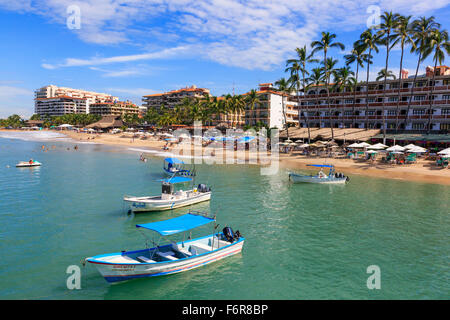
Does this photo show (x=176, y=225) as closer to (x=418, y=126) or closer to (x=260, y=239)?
(x=260, y=239)

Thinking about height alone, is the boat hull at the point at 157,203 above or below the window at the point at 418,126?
below

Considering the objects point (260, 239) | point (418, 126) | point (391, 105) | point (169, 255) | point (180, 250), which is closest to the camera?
point (169, 255)

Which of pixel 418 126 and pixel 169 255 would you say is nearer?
pixel 169 255

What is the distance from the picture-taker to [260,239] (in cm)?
2384

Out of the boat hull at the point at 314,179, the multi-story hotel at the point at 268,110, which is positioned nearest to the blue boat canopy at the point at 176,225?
the boat hull at the point at 314,179

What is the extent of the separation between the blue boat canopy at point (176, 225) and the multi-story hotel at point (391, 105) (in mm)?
57490

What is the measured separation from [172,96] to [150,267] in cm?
16793

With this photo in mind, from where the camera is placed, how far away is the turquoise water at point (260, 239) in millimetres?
16875

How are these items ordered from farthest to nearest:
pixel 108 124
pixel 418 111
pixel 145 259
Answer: pixel 108 124, pixel 418 111, pixel 145 259

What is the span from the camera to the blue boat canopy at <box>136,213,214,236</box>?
63.1 ft

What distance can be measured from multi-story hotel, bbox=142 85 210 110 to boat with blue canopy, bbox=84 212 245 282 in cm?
14245

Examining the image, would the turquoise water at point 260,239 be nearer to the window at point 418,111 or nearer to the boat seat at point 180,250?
the boat seat at point 180,250

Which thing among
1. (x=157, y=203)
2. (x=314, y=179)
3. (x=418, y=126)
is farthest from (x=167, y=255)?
(x=418, y=126)
